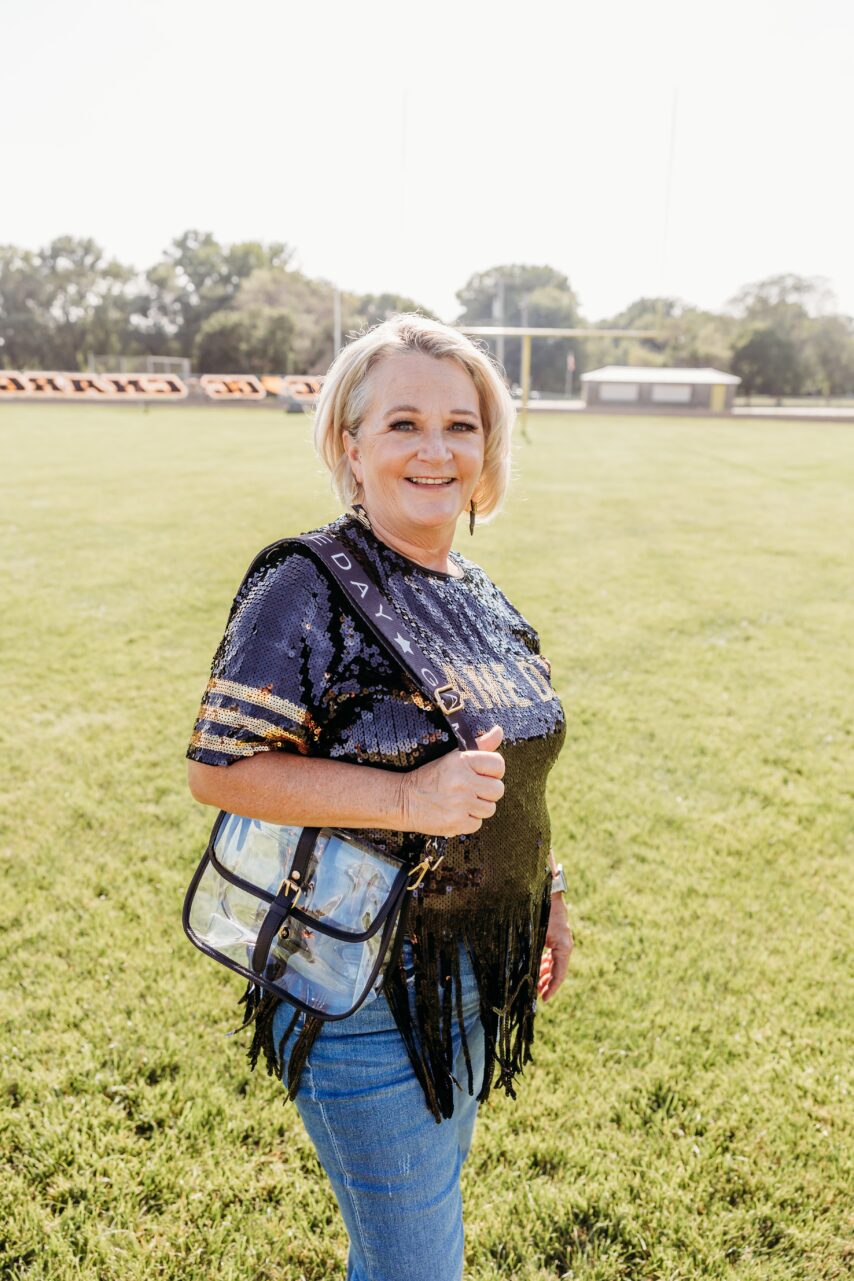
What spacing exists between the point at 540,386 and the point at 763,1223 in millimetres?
81224

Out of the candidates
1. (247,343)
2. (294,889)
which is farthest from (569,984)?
(247,343)

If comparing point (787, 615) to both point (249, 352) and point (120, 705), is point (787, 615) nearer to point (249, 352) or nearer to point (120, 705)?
point (120, 705)

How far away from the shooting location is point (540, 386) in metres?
78.8

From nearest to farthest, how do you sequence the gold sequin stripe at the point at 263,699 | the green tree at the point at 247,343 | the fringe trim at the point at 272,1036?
1. the gold sequin stripe at the point at 263,699
2. the fringe trim at the point at 272,1036
3. the green tree at the point at 247,343

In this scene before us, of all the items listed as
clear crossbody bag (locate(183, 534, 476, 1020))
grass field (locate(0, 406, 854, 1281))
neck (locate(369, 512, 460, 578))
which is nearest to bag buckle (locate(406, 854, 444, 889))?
clear crossbody bag (locate(183, 534, 476, 1020))

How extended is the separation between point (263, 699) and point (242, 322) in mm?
61096

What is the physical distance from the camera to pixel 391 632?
144cm

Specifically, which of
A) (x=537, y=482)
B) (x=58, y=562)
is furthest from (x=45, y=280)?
(x=58, y=562)

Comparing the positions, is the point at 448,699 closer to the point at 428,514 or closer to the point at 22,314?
the point at 428,514

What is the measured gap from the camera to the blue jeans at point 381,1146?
1426 mm

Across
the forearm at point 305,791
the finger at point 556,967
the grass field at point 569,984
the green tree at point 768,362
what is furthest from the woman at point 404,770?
the green tree at point 768,362

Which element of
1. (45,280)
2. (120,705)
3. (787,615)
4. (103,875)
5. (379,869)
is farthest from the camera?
(45,280)

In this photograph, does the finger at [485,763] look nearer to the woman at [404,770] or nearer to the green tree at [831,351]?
the woman at [404,770]

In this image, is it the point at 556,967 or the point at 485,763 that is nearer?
the point at 485,763
